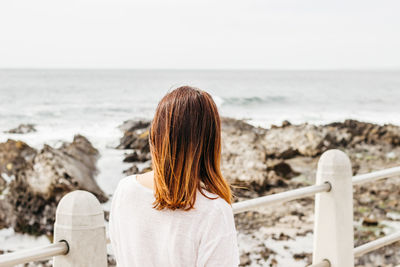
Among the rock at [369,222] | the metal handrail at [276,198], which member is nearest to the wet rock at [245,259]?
the rock at [369,222]

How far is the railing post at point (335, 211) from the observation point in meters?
2.99

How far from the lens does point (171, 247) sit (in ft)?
4.49

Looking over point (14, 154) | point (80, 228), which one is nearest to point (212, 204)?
point (80, 228)

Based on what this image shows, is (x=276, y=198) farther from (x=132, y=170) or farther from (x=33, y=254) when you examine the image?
(x=132, y=170)

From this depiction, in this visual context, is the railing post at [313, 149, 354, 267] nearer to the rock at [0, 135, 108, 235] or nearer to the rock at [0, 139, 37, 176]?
the rock at [0, 135, 108, 235]

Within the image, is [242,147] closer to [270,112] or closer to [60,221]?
[60,221]

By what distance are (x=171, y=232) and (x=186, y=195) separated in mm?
115

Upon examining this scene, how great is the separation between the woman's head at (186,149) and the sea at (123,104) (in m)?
16.0

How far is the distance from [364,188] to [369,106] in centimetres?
4000

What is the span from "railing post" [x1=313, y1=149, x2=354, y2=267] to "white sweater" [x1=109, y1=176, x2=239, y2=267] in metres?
1.75

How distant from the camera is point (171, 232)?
138 cm

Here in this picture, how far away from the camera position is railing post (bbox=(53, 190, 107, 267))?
73.9 inches

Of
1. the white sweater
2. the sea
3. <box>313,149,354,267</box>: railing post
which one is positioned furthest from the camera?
the sea

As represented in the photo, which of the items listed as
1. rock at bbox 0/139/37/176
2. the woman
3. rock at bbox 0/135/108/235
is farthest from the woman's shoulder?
rock at bbox 0/139/37/176
